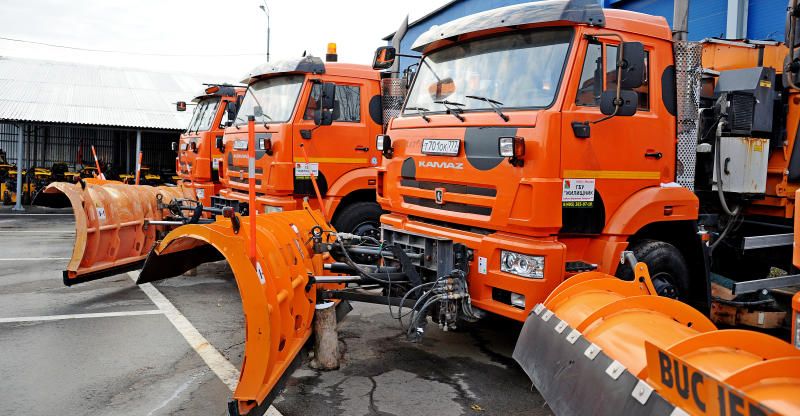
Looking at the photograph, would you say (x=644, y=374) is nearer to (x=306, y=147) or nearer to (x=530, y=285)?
(x=530, y=285)

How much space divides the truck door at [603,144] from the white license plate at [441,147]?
894 millimetres

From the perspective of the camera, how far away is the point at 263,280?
12.5 feet

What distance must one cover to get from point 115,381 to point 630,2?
12.0m

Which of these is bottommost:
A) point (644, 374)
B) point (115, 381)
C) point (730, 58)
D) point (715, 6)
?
point (115, 381)

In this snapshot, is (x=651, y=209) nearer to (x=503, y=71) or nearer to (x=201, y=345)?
(x=503, y=71)

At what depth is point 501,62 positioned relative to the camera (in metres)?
4.93

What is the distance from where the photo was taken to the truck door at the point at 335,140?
8.17 m

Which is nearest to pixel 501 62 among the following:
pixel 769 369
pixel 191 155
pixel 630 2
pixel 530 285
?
pixel 530 285

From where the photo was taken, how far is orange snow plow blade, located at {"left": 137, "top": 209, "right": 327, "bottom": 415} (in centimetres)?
356

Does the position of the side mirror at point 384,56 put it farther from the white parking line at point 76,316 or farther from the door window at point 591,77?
the white parking line at point 76,316

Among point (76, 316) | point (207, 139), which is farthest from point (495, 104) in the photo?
point (207, 139)

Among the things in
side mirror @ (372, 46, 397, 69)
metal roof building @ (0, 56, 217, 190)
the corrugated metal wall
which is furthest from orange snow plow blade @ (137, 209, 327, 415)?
the corrugated metal wall

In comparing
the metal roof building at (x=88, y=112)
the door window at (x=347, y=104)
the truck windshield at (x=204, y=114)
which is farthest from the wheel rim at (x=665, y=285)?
the metal roof building at (x=88, y=112)

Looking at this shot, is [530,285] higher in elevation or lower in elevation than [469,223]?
lower
